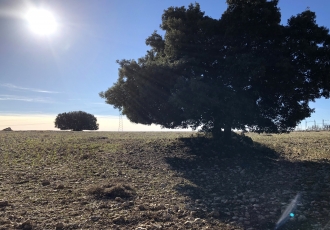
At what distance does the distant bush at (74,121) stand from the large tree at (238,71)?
51253 millimetres

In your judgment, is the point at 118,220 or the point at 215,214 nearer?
the point at 118,220

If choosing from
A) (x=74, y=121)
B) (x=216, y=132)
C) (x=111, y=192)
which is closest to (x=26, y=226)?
(x=111, y=192)

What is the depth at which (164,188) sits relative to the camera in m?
9.15

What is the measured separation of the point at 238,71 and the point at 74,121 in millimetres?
56093

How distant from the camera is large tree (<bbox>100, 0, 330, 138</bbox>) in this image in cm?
1353

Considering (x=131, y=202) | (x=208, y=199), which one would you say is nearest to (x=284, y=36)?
(x=208, y=199)

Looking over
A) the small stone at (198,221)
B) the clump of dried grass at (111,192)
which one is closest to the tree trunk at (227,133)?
the clump of dried grass at (111,192)

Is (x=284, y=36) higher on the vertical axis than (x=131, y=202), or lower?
higher

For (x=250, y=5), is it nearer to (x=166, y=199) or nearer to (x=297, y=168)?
(x=297, y=168)

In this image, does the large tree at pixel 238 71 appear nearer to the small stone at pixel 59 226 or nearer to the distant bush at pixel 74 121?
the small stone at pixel 59 226

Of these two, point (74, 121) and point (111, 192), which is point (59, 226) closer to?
point (111, 192)

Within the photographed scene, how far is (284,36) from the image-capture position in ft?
49.2

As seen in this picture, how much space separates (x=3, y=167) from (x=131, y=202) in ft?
23.7

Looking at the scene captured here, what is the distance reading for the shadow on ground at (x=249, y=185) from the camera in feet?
21.3
